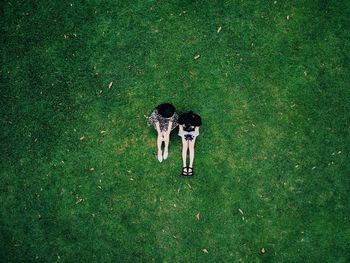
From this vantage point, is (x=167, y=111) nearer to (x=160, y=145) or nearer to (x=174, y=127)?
(x=174, y=127)

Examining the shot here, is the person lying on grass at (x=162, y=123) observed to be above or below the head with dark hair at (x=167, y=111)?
below

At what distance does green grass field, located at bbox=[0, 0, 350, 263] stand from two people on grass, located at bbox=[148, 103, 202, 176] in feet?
0.70

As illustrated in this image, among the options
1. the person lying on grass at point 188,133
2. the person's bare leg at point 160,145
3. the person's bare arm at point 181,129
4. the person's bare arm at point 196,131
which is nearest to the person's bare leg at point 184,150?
the person lying on grass at point 188,133

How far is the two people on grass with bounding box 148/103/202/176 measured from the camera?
7881mm

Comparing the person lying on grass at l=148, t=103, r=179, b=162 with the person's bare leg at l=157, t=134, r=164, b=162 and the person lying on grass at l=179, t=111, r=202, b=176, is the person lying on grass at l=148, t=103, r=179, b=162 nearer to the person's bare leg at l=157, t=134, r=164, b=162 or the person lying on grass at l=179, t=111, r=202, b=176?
the person's bare leg at l=157, t=134, r=164, b=162

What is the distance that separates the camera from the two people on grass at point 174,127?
310 inches

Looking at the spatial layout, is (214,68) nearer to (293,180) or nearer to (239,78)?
(239,78)

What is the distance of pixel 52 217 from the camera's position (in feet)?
27.9

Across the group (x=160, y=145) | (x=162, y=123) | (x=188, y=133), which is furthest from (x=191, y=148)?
(x=162, y=123)

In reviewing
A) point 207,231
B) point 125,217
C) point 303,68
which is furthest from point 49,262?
point 303,68

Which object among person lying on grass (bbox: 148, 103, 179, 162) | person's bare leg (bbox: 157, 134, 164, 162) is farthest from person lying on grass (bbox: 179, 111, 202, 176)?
person's bare leg (bbox: 157, 134, 164, 162)

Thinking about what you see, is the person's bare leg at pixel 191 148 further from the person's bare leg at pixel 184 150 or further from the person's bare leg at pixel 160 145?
the person's bare leg at pixel 160 145

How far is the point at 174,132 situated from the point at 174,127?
13.0 inches

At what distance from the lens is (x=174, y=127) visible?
8.25 meters
